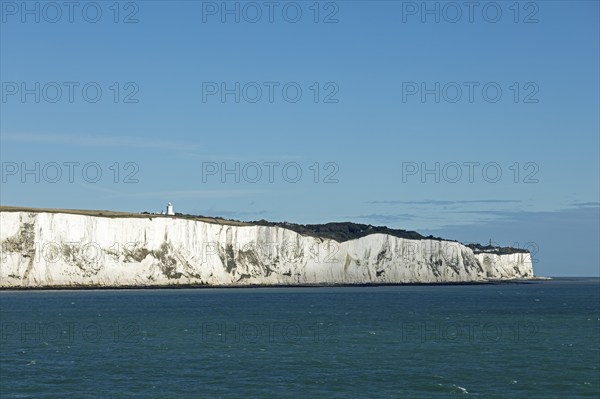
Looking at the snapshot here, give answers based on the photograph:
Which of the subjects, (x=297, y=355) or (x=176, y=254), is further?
(x=176, y=254)

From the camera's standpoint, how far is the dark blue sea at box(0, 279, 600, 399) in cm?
3634

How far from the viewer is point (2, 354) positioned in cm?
4762

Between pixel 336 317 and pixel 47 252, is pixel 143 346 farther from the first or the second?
pixel 47 252

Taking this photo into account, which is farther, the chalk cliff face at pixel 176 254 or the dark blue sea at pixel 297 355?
the chalk cliff face at pixel 176 254

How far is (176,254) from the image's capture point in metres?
130

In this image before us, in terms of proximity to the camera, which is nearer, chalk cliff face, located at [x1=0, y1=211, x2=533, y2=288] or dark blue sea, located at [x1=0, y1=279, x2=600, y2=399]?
dark blue sea, located at [x1=0, y1=279, x2=600, y2=399]

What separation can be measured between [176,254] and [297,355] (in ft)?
278

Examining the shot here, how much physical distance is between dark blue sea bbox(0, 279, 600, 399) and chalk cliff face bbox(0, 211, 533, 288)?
112ft

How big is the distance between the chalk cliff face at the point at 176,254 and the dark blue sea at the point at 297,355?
34.0 metres

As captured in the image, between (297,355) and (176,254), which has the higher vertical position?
(176,254)

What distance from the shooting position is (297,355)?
4819cm

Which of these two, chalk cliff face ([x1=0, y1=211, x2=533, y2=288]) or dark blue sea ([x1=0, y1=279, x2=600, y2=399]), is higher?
chalk cliff face ([x1=0, y1=211, x2=533, y2=288])

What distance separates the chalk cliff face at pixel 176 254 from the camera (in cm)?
11725

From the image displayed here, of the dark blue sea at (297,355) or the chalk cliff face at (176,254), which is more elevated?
the chalk cliff face at (176,254)
